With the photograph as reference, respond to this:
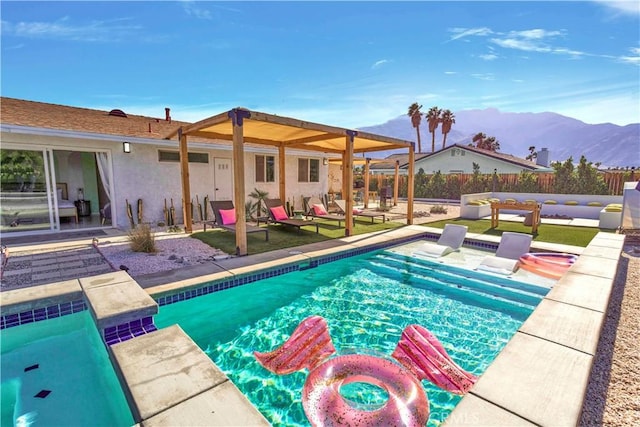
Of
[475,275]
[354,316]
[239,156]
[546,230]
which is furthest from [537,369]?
[546,230]

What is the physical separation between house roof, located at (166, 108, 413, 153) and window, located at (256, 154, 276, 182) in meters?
2.16

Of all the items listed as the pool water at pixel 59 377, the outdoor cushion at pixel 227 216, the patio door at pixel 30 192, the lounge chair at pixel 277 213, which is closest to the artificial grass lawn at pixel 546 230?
the lounge chair at pixel 277 213

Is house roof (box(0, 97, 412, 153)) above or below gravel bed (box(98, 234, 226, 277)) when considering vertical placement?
above

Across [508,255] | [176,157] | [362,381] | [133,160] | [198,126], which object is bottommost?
[362,381]

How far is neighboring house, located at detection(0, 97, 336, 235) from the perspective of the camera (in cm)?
827

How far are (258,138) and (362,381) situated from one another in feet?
27.6

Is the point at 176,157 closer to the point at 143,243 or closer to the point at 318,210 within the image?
the point at 143,243

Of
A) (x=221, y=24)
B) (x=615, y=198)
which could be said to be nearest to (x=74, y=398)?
(x=221, y=24)

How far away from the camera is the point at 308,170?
567 inches

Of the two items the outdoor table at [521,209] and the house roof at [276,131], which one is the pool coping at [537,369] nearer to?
the house roof at [276,131]

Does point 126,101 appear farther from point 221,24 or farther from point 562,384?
point 562,384

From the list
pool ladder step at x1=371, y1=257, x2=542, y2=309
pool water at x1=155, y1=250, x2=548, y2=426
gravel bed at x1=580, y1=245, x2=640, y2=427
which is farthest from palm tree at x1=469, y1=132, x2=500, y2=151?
gravel bed at x1=580, y1=245, x2=640, y2=427

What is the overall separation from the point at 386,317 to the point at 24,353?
4529 mm

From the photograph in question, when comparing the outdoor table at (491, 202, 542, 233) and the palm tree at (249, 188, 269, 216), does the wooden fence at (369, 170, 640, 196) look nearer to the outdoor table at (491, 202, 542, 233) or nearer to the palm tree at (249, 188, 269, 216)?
the outdoor table at (491, 202, 542, 233)
